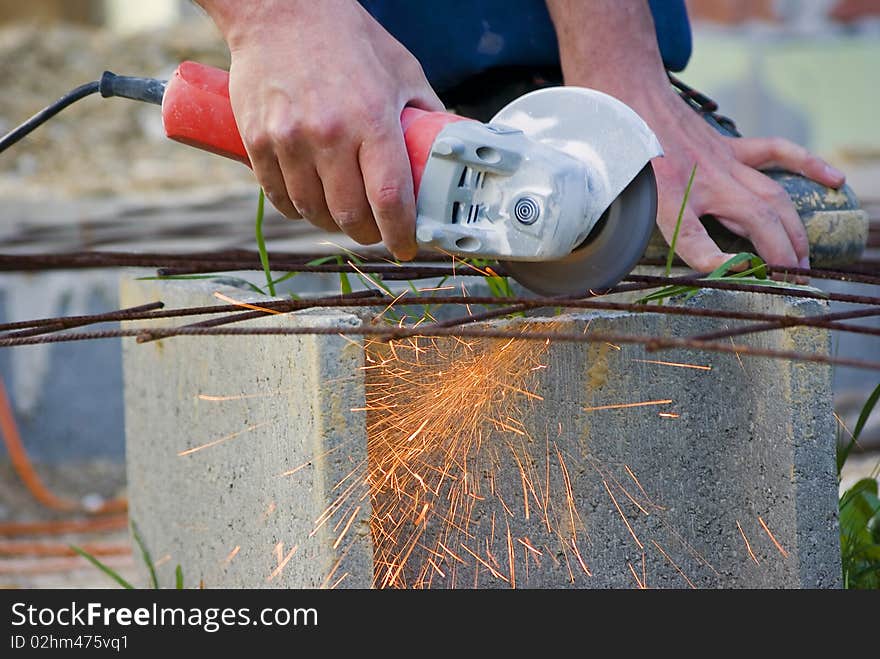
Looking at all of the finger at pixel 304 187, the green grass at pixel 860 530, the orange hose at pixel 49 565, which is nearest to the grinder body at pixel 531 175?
the finger at pixel 304 187

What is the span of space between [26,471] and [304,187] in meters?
2.50

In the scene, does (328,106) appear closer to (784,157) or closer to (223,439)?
(223,439)

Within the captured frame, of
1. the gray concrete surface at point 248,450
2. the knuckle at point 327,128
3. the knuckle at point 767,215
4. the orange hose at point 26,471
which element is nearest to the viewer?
the knuckle at point 327,128

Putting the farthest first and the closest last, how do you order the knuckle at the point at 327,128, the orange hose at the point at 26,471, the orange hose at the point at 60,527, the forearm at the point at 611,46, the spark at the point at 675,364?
the orange hose at the point at 26,471 < the orange hose at the point at 60,527 < the forearm at the point at 611,46 < the spark at the point at 675,364 < the knuckle at the point at 327,128

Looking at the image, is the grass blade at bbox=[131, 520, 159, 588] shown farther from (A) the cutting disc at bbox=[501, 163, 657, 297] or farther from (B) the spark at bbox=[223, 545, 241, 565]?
(A) the cutting disc at bbox=[501, 163, 657, 297]

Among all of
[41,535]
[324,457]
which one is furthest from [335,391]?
[41,535]

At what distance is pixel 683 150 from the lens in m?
1.99

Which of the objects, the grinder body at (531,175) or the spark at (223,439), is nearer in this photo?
the grinder body at (531,175)

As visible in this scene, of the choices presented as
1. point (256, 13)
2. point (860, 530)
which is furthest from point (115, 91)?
point (860, 530)

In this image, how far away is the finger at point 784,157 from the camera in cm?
206

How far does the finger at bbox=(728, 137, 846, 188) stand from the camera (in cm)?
206

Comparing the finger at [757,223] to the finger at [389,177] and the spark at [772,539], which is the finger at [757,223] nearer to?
the spark at [772,539]

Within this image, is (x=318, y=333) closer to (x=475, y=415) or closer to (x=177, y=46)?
(x=475, y=415)

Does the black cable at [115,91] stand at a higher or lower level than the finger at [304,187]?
higher
